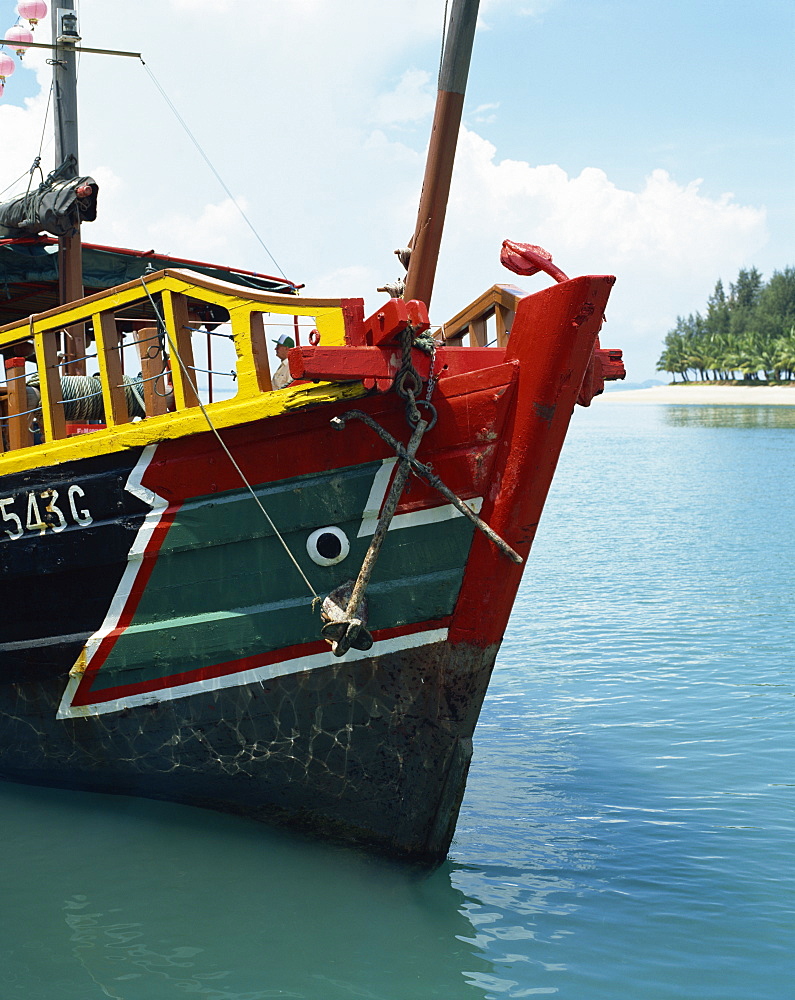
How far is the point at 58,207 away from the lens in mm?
8250

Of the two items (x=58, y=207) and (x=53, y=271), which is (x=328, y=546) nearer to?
(x=58, y=207)

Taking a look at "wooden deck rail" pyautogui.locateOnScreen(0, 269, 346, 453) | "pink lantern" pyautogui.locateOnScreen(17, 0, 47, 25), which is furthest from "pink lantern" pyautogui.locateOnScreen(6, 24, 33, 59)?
"wooden deck rail" pyautogui.locateOnScreen(0, 269, 346, 453)

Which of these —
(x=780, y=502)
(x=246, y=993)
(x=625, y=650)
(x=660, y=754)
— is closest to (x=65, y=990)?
(x=246, y=993)

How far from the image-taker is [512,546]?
201 inches

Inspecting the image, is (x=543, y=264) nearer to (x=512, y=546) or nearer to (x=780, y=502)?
(x=512, y=546)

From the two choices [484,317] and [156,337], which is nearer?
[156,337]

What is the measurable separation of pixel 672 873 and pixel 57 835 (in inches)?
141

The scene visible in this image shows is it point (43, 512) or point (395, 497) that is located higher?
point (395, 497)

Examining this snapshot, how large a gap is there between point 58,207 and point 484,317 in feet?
13.2

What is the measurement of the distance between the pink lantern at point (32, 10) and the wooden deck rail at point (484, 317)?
6.22 metres

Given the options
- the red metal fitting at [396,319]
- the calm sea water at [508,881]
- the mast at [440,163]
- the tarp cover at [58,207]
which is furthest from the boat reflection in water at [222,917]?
the tarp cover at [58,207]

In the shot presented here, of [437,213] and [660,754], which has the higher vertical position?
[437,213]

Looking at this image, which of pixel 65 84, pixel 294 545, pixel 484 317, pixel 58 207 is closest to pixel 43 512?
pixel 294 545

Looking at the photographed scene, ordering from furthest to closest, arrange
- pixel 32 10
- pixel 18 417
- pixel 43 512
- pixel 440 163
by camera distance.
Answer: pixel 32 10, pixel 440 163, pixel 18 417, pixel 43 512
